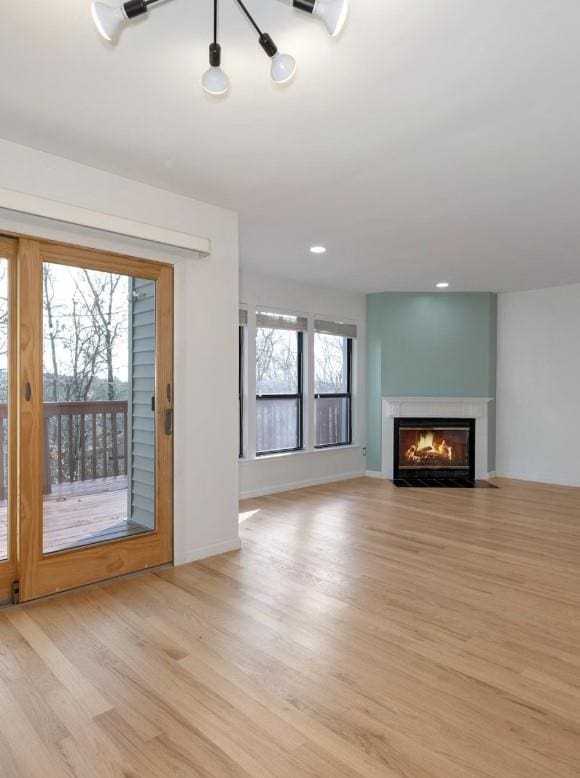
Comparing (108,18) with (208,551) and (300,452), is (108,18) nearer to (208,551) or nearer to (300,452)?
(208,551)

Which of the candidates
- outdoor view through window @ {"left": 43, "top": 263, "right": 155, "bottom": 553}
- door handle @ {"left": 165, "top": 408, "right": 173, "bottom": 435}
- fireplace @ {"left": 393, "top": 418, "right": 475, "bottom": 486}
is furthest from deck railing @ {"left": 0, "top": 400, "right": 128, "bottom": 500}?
fireplace @ {"left": 393, "top": 418, "right": 475, "bottom": 486}

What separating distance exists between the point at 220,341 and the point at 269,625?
1955mm

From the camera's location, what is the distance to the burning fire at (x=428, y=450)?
21.8 ft

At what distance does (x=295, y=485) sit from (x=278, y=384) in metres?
1.26

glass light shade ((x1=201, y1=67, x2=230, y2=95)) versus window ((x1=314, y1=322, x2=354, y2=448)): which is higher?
glass light shade ((x1=201, y1=67, x2=230, y2=95))

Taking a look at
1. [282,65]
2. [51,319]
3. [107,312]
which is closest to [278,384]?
[107,312]

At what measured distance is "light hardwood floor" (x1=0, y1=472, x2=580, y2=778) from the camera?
5.37 feet

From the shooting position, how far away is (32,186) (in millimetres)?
2656

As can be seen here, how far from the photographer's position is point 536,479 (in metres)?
6.38

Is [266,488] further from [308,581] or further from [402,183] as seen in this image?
[402,183]

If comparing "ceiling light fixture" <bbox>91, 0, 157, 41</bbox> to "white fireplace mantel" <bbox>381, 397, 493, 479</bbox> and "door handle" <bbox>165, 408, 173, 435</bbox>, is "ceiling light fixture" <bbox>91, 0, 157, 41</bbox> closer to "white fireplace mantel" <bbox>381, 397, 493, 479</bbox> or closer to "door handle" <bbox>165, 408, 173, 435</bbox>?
"door handle" <bbox>165, 408, 173, 435</bbox>

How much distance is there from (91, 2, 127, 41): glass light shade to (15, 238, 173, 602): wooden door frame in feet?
5.31

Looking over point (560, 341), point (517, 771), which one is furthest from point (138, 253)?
point (560, 341)

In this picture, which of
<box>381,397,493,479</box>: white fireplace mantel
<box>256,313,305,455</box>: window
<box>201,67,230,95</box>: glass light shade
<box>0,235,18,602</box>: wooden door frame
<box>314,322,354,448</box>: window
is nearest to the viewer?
<box>201,67,230,95</box>: glass light shade
